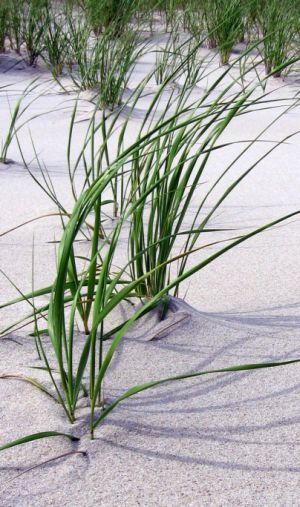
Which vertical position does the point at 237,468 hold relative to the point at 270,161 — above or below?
above

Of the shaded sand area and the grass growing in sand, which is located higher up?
the grass growing in sand

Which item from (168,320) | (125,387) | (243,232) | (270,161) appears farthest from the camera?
(270,161)

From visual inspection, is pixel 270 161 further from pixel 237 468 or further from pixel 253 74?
pixel 253 74

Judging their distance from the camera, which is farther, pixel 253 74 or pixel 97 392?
pixel 253 74

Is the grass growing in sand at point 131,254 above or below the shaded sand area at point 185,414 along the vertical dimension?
above

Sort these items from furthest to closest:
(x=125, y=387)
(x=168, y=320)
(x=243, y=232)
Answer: (x=243, y=232) → (x=168, y=320) → (x=125, y=387)

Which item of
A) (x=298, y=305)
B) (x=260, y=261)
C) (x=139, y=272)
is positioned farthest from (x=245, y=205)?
(x=139, y=272)

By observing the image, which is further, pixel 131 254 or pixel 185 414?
pixel 131 254

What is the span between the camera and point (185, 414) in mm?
1114

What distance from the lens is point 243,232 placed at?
6.78 ft

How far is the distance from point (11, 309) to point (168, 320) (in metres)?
0.32

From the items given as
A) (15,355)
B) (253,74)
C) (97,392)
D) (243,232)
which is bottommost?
(253,74)

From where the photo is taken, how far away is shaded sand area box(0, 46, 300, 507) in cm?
97

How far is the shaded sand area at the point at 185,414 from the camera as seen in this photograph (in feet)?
3.20
